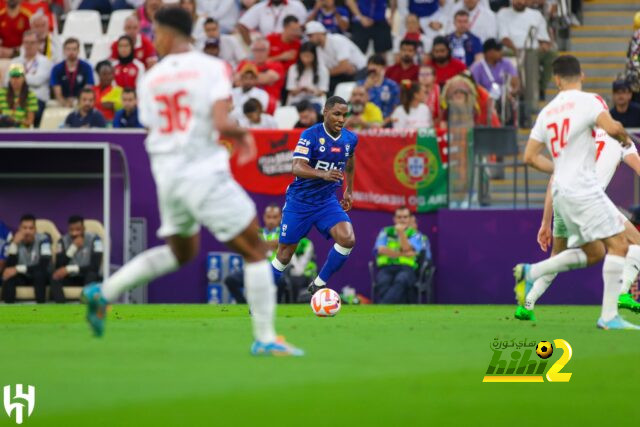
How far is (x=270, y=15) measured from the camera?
24.5 meters

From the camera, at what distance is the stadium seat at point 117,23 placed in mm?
24891

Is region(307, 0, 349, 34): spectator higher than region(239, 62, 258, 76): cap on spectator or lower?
higher

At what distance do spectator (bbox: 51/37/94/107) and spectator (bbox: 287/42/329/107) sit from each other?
3542mm

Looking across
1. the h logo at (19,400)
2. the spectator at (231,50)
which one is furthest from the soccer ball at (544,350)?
the spectator at (231,50)

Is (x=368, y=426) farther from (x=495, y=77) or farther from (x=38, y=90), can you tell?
(x=38, y=90)

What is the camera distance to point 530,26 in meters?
23.3

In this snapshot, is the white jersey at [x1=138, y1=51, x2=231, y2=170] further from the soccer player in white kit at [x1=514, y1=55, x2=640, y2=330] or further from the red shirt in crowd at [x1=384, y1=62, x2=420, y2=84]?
the red shirt in crowd at [x1=384, y1=62, x2=420, y2=84]

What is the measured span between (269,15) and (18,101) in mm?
4882

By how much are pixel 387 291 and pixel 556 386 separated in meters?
12.3

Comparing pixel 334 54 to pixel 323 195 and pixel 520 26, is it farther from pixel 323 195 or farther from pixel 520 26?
pixel 323 195

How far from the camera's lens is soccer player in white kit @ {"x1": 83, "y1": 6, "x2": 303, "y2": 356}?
8906mm

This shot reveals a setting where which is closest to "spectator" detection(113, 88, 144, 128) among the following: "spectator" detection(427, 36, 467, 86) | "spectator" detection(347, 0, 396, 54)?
"spectator" detection(347, 0, 396, 54)

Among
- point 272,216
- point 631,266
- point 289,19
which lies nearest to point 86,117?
point 272,216

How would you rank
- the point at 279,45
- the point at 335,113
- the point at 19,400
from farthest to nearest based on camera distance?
the point at 279,45 → the point at 335,113 → the point at 19,400
